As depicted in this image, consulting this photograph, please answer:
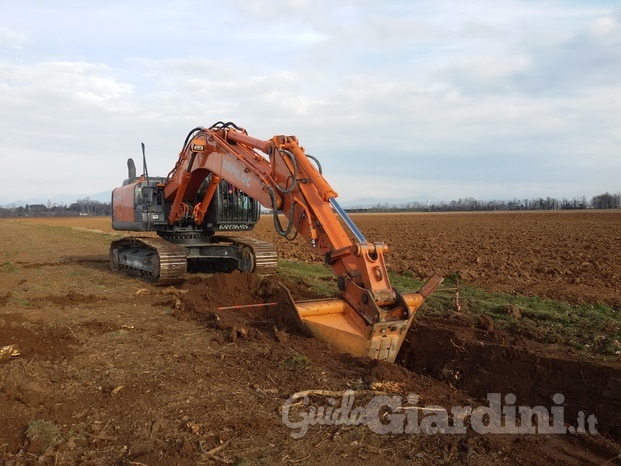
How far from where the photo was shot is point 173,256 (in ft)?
37.2

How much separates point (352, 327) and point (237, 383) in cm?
149

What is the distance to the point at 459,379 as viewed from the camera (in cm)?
608

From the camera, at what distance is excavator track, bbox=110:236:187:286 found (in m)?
11.2

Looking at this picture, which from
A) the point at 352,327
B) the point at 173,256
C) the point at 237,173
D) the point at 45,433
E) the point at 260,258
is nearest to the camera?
the point at 45,433

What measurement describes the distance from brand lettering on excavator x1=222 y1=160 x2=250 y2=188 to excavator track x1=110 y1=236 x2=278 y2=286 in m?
2.65

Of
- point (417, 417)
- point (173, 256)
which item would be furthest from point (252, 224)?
point (417, 417)

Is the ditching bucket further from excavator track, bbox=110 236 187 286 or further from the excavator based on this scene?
excavator track, bbox=110 236 187 286

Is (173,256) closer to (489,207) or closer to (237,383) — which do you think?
(237,383)

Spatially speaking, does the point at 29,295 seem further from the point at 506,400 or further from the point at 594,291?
the point at 594,291

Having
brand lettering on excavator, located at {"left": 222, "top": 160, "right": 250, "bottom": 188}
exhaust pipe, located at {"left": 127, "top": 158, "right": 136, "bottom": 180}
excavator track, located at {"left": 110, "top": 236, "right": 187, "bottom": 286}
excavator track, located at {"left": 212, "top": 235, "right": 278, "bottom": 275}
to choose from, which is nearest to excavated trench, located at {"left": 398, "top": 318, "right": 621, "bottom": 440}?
brand lettering on excavator, located at {"left": 222, "top": 160, "right": 250, "bottom": 188}

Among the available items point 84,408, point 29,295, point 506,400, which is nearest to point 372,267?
point 506,400

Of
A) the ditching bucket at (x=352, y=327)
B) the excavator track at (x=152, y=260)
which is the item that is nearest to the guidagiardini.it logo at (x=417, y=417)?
the ditching bucket at (x=352, y=327)

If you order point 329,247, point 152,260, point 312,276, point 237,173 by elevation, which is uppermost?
point 237,173

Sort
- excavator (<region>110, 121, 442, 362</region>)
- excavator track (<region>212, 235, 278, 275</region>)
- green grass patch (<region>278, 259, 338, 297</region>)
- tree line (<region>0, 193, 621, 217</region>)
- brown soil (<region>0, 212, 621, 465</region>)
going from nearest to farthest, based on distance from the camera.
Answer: brown soil (<region>0, 212, 621, 465</region>)
excavator (<region>110, 121, 442, 362</region>)
green grass patch (<region>278, 259, 338, 297</region>)
excavator track (<region>212, 235, 278, 275</region>)
tree line (<region>0, 193, 621, 217</region>)
